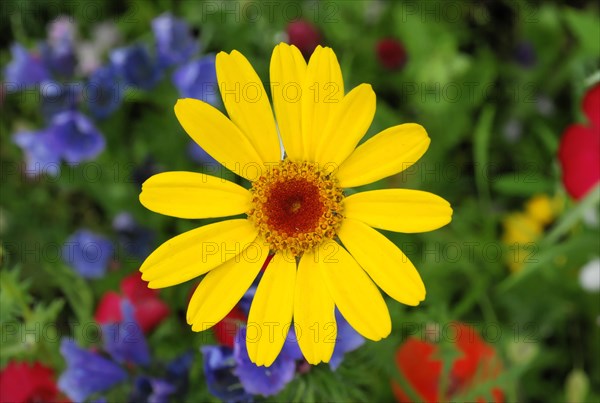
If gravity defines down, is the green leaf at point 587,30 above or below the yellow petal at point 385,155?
above

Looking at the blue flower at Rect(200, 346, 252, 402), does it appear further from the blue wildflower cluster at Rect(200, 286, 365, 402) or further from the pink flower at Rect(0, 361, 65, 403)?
the pink flower at Rect(0, 361, 65, 403)

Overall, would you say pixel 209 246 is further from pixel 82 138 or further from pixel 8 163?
pixel 8 163

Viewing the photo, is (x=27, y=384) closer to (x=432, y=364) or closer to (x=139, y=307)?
(x=139, y=307)

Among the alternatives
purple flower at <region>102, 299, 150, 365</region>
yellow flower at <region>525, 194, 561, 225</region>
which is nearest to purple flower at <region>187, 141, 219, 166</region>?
purple flower at <region>102, 299, 150, 365</region>

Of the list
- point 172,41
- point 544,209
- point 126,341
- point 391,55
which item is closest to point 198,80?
point 172,41

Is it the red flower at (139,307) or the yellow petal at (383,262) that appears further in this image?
the red flower at (139,307)

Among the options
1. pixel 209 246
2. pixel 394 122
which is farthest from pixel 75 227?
pixel 209 246

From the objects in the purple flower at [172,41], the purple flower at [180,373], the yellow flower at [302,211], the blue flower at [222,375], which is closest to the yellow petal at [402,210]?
the yellow flower at [302,211]

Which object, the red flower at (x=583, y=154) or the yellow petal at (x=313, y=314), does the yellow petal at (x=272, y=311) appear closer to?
the yellow petal at (x=313, y=314)
